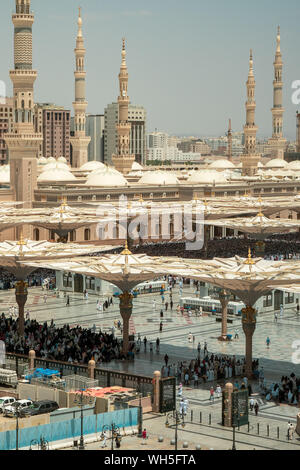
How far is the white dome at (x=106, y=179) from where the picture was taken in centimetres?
8256

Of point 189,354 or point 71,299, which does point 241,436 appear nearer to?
point 189,354

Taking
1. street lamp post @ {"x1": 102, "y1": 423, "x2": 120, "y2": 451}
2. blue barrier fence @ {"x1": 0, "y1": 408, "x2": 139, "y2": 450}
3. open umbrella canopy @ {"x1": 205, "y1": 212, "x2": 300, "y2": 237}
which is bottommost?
street lamp post @ {"x1": 102, "y1": 423, "x2": 120, "y2": 451}

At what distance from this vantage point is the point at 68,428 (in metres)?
26.7

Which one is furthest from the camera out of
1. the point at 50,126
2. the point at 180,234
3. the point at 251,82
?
the point at 50,126

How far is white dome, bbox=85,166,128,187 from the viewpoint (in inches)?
3250

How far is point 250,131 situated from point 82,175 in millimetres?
18713

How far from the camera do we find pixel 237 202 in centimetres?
7331

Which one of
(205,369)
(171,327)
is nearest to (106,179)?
(171,327)

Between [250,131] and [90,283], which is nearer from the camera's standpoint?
[90,283]

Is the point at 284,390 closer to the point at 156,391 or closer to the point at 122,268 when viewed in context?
the point at 156,391

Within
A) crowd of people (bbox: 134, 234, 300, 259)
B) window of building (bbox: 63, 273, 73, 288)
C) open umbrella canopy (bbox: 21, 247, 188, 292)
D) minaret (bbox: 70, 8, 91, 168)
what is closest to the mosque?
minaret (bbox: 70, 8, 91, 168)

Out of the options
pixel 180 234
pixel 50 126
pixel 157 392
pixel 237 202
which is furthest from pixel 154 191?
pixel 50 126

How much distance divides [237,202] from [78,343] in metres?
36.5

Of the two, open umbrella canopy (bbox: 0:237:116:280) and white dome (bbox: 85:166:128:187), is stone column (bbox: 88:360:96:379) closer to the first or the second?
open umbrella canopy (bbox: 0:237:116:280)
